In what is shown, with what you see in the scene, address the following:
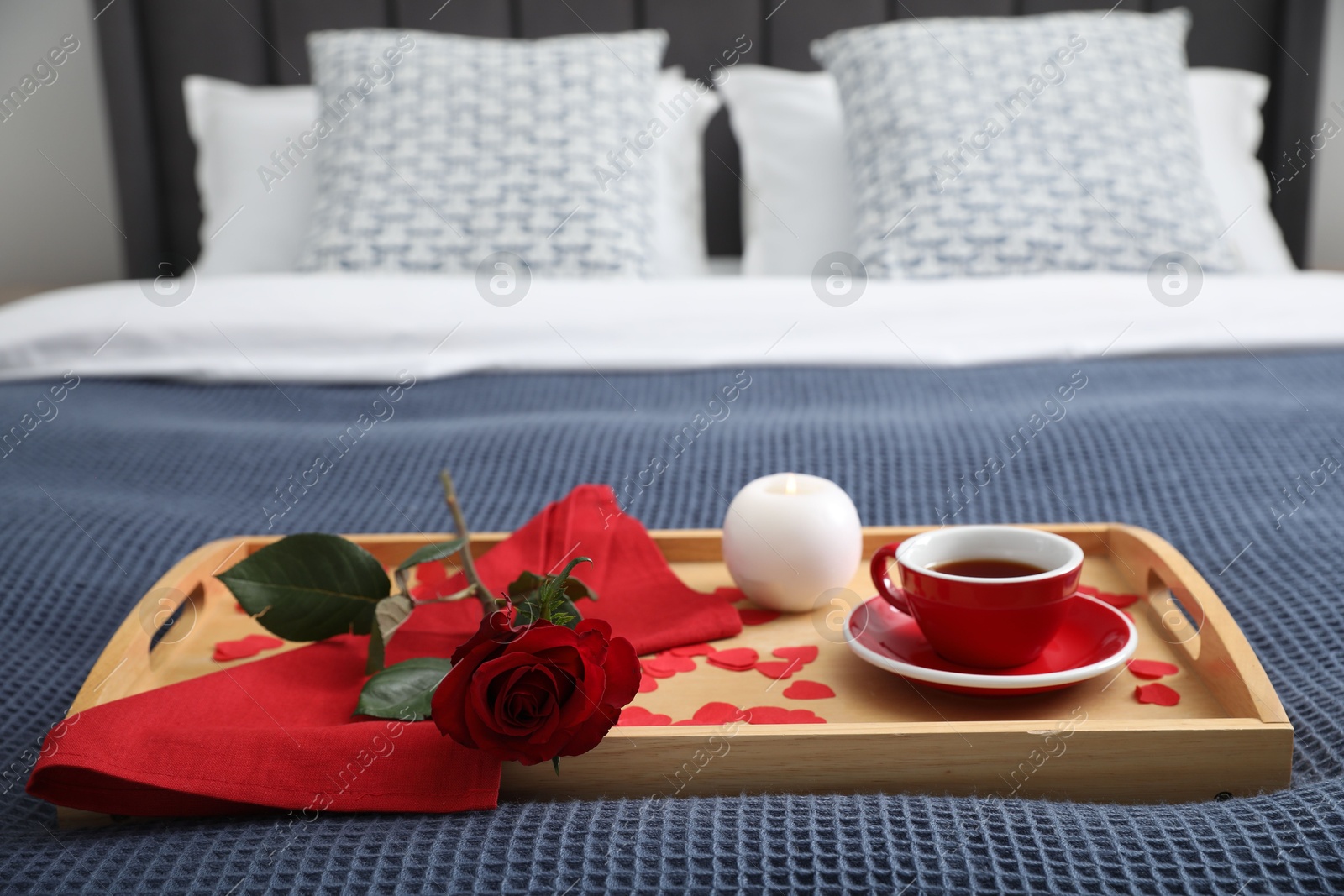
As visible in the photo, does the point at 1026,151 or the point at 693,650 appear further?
the point at 1026,151

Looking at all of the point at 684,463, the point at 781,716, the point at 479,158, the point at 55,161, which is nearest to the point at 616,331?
the point at 684,463

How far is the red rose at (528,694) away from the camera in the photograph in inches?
16.9

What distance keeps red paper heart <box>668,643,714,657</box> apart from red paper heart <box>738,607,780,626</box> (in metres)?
0.04

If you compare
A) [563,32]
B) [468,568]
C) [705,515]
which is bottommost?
[705,515]

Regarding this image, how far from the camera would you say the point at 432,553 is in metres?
0.59

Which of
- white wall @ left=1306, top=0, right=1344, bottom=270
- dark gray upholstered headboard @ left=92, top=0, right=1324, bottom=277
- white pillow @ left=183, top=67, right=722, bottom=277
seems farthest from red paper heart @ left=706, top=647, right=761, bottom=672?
white wall @ left=1306, top=0, right=1344, bottom=270

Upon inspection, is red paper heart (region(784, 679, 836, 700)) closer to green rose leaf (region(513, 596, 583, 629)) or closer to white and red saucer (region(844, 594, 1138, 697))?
white and red saucer (region(844, 594, 1138, 697))

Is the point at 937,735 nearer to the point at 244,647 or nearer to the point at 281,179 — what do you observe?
the point at 244,647

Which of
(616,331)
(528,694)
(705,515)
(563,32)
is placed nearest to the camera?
(528,694)

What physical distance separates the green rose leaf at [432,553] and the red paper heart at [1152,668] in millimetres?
382

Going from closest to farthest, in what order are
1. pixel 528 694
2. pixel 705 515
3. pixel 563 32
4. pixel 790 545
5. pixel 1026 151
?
1. pixel 528 694
2. pixel 790 545
3. pixel 705 515
4. pixel 1026 151
5. pixel 563 32

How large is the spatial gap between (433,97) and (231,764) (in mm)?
1515

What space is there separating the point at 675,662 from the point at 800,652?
7 centimetres

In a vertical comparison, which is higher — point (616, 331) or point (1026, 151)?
point (1026, 151)
